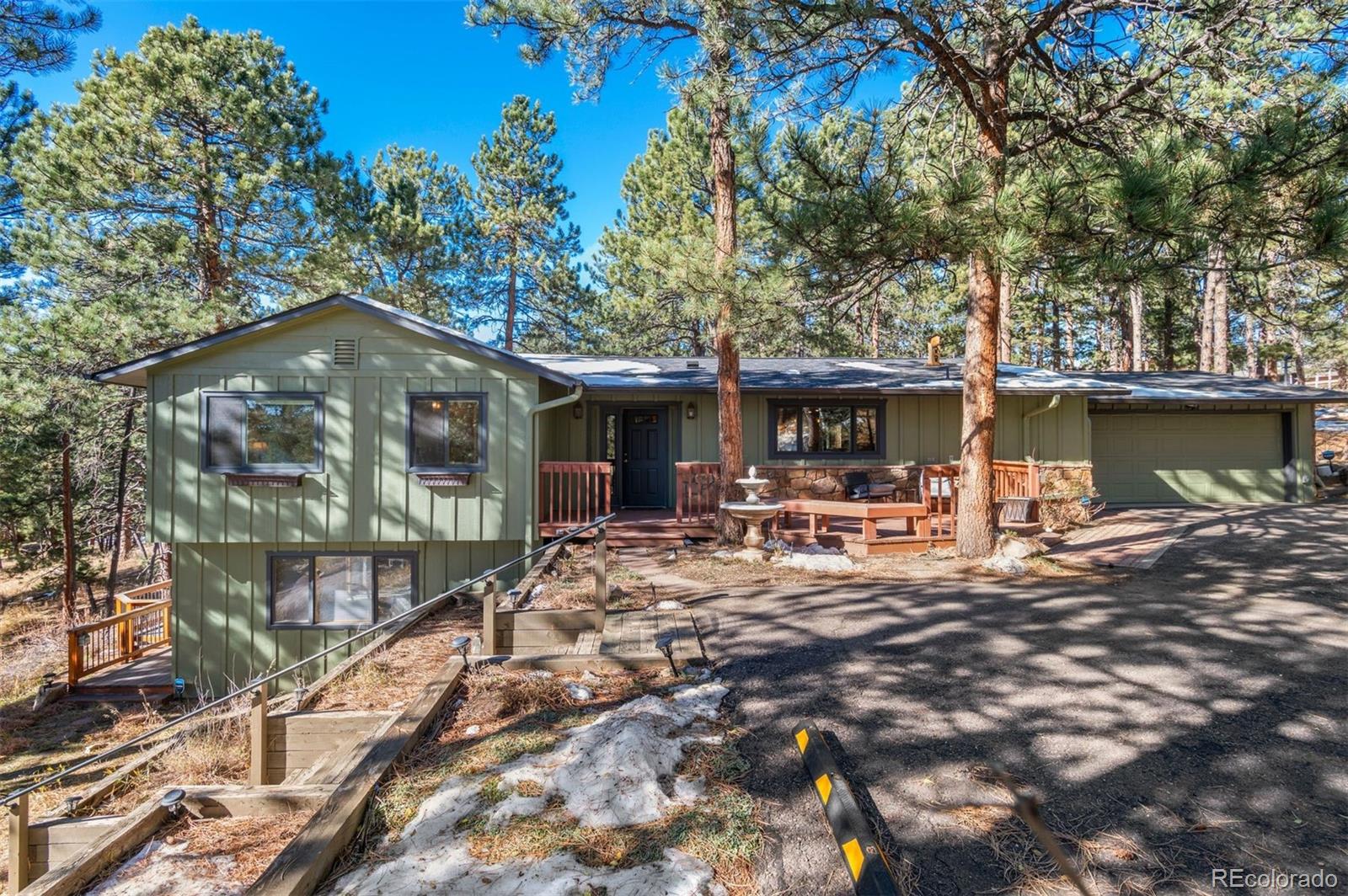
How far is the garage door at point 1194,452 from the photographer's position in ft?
44.7

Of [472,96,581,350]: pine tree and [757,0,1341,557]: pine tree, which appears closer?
[757,0,1341,557]: pine tree

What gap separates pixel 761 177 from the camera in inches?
259

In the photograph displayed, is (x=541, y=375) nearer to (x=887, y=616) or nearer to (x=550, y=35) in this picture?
(x=550, y=35)

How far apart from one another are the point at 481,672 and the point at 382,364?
5.60 meters

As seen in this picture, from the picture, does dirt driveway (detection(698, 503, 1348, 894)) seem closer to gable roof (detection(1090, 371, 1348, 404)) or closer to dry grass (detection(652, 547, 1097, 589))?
dry grass (detection(652, 547, 1097, 589))

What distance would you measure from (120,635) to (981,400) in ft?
46.4

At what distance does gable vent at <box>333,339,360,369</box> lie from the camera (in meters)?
8.19

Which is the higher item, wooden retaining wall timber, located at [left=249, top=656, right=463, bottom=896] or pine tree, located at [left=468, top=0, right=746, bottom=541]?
pine tree, located at [left=468, top=0, right=746, bottom=541]

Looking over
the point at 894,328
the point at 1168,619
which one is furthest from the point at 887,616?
the point at 894,328

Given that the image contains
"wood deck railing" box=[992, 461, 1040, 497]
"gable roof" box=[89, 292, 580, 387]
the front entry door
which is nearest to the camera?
"gable roof" box=[89, 292, 580, 387]

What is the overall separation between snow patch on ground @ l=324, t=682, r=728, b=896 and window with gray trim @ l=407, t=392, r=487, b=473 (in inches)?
224

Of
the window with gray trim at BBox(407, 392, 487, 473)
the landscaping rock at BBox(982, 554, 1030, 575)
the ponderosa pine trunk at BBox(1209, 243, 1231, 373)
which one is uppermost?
the ponderosa pine trunk at BBox(1209, 243, 1231, 373)

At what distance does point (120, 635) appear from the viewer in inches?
419

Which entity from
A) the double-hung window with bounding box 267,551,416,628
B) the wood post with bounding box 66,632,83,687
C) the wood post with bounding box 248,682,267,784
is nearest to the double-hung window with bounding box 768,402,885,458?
the double-hung window with bounding box 267,551,416,628
